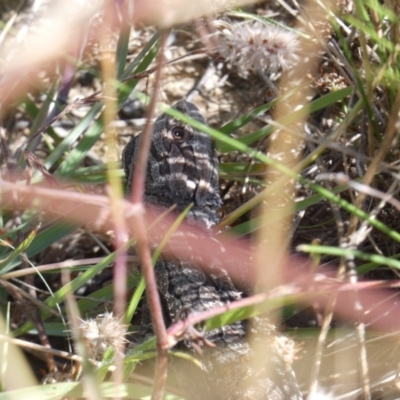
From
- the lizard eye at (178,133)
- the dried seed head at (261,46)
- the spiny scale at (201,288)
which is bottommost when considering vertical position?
the spiny scale at (201,288)

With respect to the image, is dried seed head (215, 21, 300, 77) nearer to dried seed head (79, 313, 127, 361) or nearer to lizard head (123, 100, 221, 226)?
lizard head (123, 100, 221, 226)

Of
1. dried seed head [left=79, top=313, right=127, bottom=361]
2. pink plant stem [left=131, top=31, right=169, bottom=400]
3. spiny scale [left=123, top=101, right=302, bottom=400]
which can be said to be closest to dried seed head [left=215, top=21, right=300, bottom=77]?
spiny scale [left=123, top=101, right=302, bottom=400]

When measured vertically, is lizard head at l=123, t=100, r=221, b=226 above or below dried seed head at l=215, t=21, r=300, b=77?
below

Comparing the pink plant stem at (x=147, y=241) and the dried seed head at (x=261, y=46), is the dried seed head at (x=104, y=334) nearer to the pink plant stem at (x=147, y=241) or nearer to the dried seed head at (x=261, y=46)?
the pink plant stem at (x=147, y=241)

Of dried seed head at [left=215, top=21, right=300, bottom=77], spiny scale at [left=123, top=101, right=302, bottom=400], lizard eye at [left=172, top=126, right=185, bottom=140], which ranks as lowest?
spiny scale at [left=123, top=101, right=302, bottom=400]

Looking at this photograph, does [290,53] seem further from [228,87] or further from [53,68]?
[53,68]

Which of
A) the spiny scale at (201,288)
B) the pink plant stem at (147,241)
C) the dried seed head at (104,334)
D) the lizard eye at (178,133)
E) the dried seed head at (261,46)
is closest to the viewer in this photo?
the pink plant stem at (147,241)

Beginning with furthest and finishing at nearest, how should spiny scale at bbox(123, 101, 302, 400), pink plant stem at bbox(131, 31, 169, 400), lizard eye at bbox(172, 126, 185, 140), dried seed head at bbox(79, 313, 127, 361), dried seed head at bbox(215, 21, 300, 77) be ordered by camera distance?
lizard eye at bbox(172, 126, 185, 140) → spiny scale at bbox(123, 101, 302, 400) → dried seed head at bbox(215, 21, 300, 77) → dried seed head at bbox(79, 313, 127, 361) → pink plant stem at bbox(131, 31, 169, 400)

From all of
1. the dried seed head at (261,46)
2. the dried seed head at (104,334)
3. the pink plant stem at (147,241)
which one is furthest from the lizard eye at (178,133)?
the pink plant stem at (147,241)
